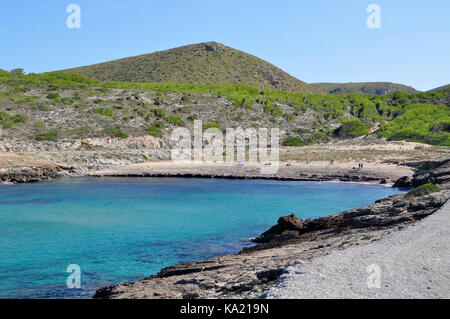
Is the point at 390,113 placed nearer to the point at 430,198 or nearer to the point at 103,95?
the point at 103,95

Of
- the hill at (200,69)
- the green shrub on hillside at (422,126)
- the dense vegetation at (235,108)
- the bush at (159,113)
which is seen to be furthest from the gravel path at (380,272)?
the hill at (200,69)

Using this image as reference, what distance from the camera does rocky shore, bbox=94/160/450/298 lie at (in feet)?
29.9

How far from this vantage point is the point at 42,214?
25.8 metres

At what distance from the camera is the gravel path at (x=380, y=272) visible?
7.75m

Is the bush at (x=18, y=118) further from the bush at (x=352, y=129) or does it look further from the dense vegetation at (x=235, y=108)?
the bush at (x=352, y=129)

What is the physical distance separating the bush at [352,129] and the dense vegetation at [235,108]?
0.48 ft

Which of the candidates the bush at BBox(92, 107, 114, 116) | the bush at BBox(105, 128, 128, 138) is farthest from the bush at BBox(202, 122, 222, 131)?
the bush at BBox(92, 107, 114, 116)

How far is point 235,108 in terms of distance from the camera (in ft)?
238

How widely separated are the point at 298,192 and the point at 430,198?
1690 cm

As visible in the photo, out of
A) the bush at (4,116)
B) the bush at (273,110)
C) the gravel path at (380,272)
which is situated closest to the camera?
the gravel path at (380,272)

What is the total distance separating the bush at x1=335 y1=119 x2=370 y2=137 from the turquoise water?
28.3 m

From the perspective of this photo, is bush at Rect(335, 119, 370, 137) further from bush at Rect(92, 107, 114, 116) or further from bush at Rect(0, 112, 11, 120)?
bush at Rect(0, 112, 11, 120)

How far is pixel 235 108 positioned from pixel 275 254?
6081 cm
